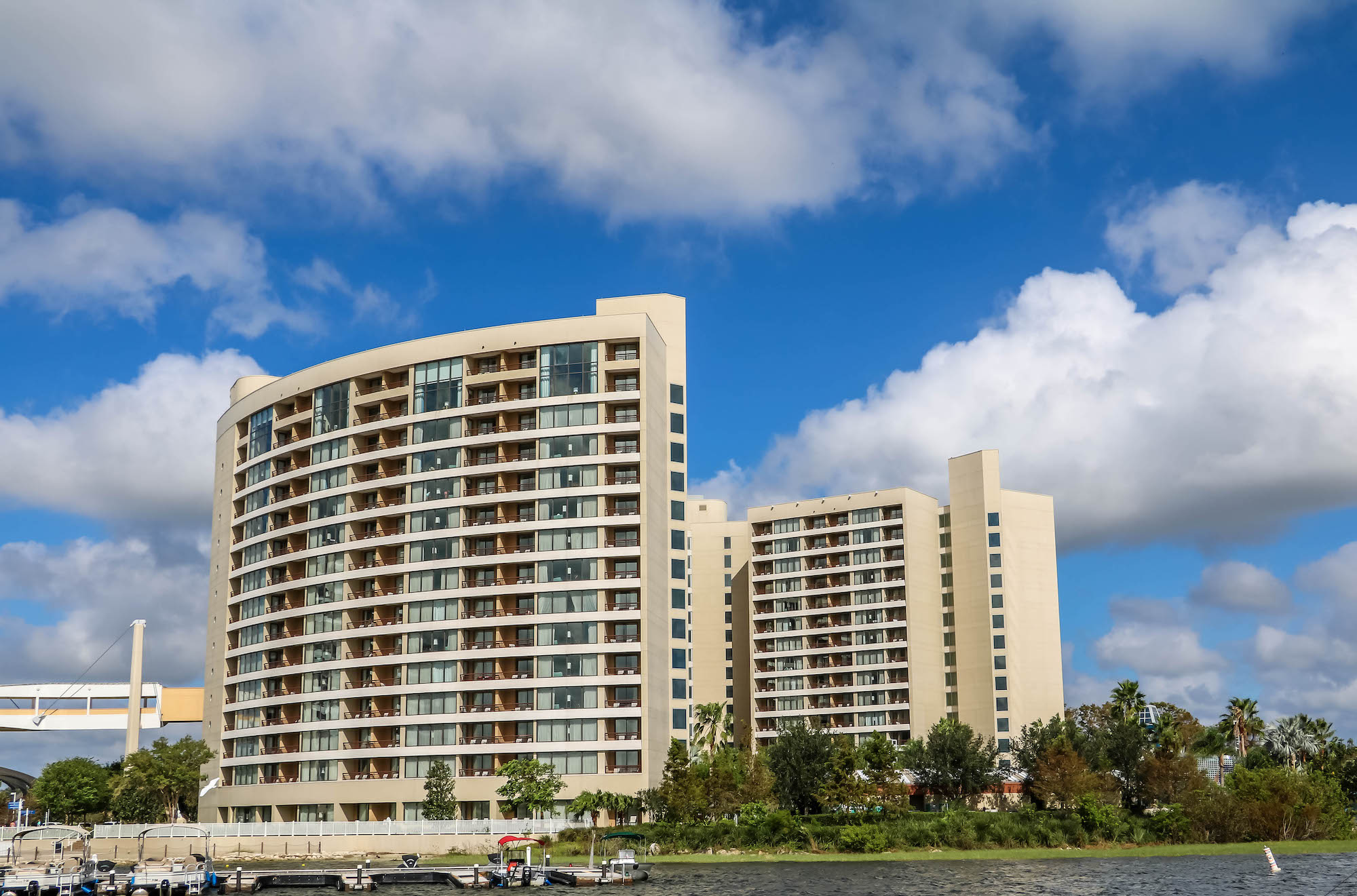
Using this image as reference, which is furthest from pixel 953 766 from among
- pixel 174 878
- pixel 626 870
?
pixel 174 878

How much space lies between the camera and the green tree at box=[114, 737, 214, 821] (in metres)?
133

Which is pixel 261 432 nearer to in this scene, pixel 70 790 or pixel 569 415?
pixel 569 415

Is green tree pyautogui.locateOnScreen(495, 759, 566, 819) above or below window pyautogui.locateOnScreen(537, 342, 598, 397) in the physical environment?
below

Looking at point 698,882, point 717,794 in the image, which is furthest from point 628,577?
point 698,882

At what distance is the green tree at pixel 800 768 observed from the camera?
132375mm

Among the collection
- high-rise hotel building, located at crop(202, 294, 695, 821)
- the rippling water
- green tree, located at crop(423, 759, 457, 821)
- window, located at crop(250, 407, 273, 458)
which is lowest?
the rippling water

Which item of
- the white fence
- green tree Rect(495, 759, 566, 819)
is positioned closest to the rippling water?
green tree Rect(495, 759, 566, 819)

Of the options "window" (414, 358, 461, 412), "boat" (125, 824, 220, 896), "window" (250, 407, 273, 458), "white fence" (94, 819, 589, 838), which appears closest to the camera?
"boat" (125, 824, 220, 896)

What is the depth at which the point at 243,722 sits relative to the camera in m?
139

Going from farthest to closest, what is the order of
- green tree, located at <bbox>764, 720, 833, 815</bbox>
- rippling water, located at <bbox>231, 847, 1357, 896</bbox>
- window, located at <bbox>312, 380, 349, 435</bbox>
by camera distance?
window, located at <bbox>312, 380, 349, 435</bbox> < green tree, located at <bbox>764, 720, 833, 815</bbox> < rippling water, located at <bbox>231, 847, 1357, 896</bbox>

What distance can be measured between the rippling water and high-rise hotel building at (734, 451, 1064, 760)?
298 feet

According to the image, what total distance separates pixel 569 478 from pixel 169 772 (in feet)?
176

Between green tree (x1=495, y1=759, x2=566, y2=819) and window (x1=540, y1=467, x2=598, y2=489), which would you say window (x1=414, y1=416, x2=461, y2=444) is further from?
green tree (x1=495, y1=759, x2=566, y2=819)

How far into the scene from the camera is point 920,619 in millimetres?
189125
